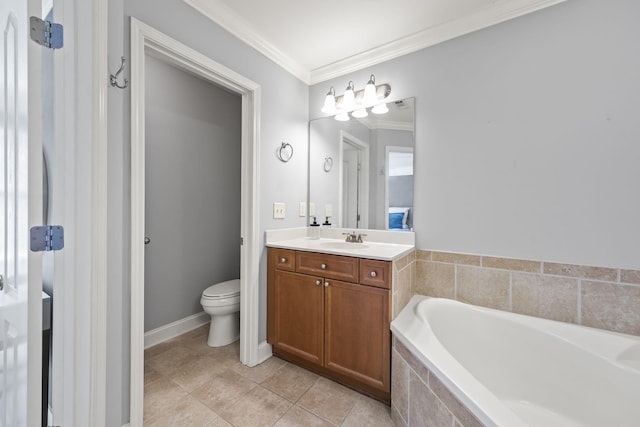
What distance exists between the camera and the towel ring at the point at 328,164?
2289 mm

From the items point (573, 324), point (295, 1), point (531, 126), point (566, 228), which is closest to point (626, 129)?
point (531, 126)

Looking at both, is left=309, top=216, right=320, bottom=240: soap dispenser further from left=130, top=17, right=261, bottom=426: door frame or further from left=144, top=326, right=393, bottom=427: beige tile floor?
left=144, top=326, right=393, bottom=427: beige tile floor

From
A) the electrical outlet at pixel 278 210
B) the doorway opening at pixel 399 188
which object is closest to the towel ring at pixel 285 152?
the electrical outlet at pixel 278 210

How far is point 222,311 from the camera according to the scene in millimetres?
2074

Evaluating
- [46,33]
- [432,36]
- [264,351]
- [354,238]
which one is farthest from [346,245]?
[46,33]

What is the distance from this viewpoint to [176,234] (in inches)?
91.2

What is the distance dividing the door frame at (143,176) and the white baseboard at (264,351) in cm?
5

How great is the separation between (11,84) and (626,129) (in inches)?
108

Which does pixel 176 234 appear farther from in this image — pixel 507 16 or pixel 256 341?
pixel 507 16

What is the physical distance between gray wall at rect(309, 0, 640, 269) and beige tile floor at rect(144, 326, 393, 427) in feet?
3.85

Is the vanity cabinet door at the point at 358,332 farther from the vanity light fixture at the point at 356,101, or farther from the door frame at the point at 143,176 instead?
the vanity light fixture at the point at 356,101

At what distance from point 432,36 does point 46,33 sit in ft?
6.86

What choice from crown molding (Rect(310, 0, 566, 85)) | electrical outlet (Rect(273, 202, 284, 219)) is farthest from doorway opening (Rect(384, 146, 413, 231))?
electrical outlet (Rect(273, 202, 284, 219))

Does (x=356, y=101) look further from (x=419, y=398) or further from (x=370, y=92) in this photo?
(x=419, y=398)
